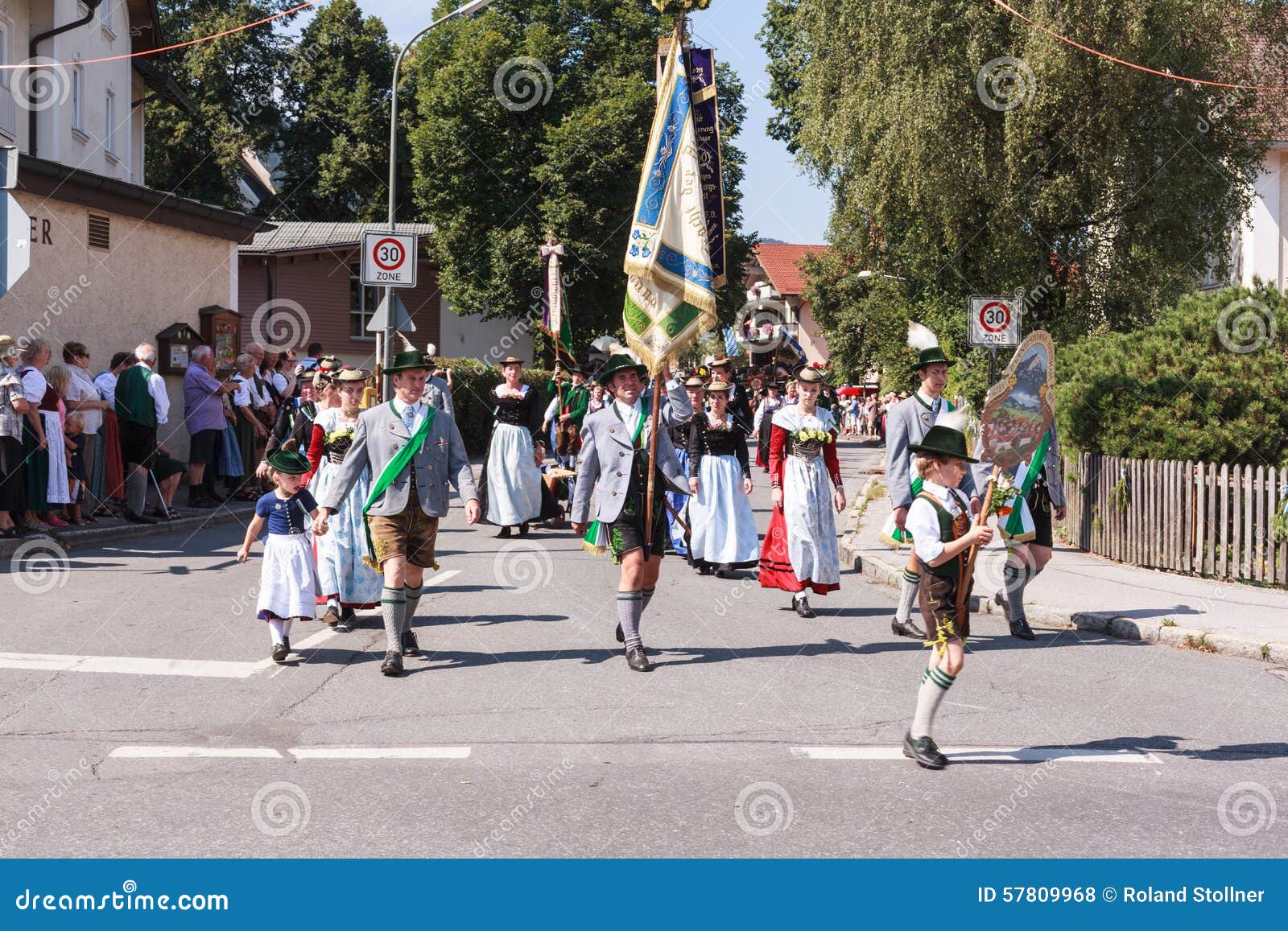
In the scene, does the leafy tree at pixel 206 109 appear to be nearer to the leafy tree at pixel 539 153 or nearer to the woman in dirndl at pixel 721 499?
the leafy tree at pixel 539 153

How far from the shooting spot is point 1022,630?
991cm

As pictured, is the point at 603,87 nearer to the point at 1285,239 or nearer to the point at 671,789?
the point at 1285,239

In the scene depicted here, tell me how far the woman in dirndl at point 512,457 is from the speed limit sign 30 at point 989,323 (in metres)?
5.35

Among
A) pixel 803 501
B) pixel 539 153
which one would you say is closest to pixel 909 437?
pixel 803 501

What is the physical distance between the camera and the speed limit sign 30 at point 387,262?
16.1 meters

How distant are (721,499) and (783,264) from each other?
96228 millimetres

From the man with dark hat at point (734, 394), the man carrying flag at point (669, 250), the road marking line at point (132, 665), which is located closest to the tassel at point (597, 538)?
the man carrying flag at point (669, 250)

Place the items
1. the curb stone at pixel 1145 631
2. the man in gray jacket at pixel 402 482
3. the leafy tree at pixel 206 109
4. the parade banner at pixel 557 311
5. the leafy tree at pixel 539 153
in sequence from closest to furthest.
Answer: the man in gray jacket at pixel 402 482 < the curb stone at pixel 1145 631 < the parade banner at pixel 557 311 < the leafy tree at pixel 539 153 < the leafy tree at pixel 206 109

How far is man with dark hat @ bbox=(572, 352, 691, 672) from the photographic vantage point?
8.70 metres

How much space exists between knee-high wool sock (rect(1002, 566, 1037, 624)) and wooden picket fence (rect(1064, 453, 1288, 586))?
311 cm

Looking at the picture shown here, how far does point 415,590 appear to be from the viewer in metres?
8.76

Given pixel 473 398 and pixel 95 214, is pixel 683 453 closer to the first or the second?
pixel 95 214

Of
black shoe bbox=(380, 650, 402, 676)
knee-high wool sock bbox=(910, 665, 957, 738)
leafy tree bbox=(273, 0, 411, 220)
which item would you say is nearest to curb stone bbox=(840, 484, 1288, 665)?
knee-high wool sock bbox=(910, 665, 957, 738)

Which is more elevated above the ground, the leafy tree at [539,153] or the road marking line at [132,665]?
the leafy tree at [539,153]
